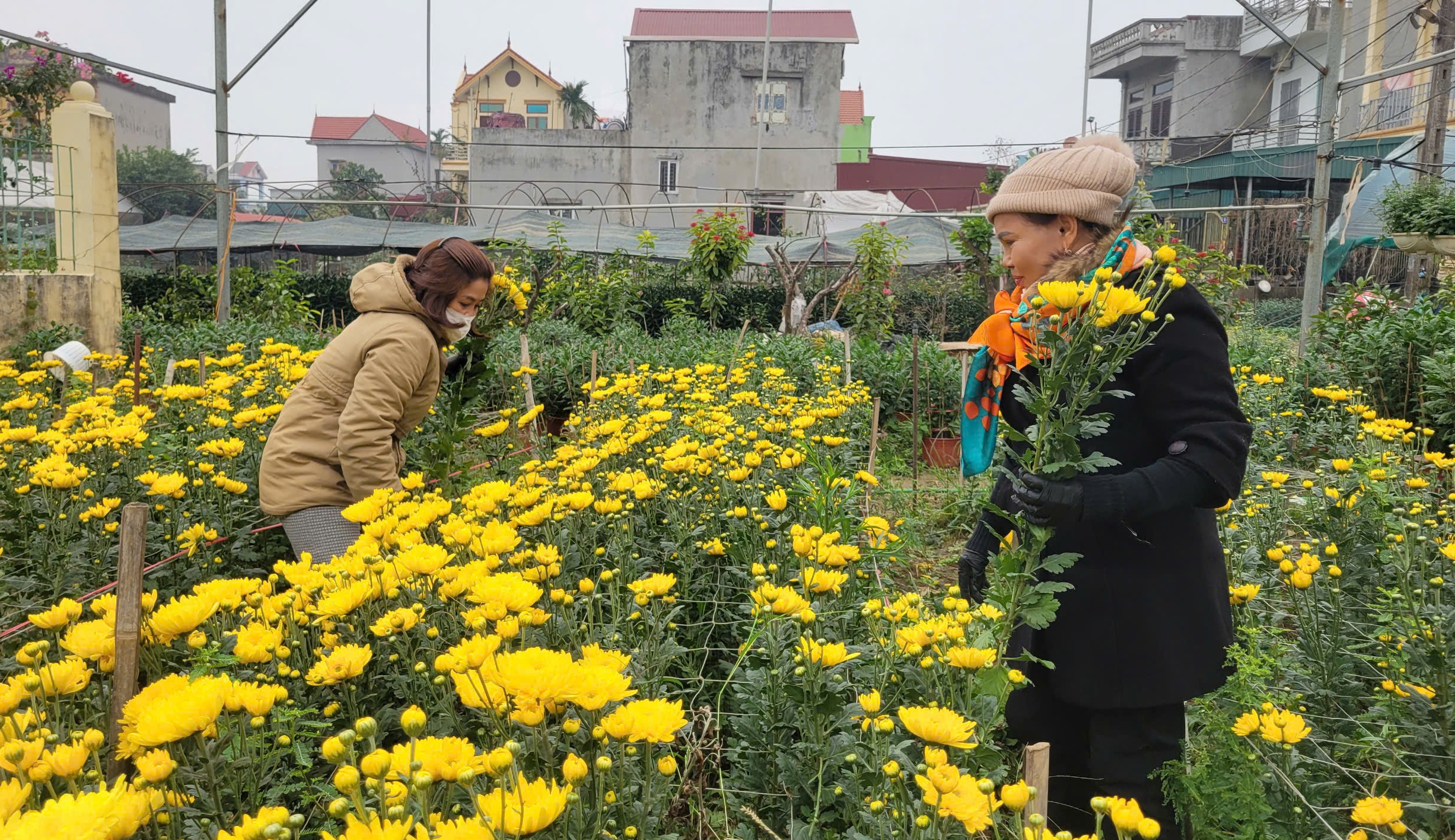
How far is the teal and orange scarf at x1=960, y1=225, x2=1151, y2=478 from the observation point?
1655mm

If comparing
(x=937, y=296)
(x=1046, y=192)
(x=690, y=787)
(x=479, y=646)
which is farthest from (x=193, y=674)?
(x=937, y=296)

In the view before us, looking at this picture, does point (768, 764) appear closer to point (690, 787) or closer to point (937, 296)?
point (690, 787)

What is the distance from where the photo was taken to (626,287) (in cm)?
1113

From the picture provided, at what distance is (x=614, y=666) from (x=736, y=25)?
32.9 meters

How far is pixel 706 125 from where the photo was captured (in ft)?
95.8

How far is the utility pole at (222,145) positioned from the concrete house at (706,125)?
19.1 m

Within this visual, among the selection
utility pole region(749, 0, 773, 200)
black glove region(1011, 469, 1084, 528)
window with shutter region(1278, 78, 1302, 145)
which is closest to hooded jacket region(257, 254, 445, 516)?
black glove region(1011, 469, 1084, 528)

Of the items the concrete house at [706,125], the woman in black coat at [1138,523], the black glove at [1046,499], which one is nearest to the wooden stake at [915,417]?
the woman in black coat at [1138,523]

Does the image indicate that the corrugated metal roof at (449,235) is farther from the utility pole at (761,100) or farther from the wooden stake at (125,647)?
the wooden stake at (125,647)

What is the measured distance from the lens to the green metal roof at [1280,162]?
843 inches

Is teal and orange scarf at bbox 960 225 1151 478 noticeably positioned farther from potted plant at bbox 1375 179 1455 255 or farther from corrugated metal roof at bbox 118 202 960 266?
corrugated metal roof at bbox 118 202 960 266

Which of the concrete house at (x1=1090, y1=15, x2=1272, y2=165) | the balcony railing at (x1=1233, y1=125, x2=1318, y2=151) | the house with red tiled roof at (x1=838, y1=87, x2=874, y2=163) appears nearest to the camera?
the balcony railing at (x1=1233, y1=125, x2=1318, y2=151)

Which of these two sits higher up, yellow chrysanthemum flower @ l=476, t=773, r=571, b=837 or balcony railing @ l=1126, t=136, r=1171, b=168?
balcony railing @ l=1126, t=136, r=1171, b=168

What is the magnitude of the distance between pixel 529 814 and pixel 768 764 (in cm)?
89
